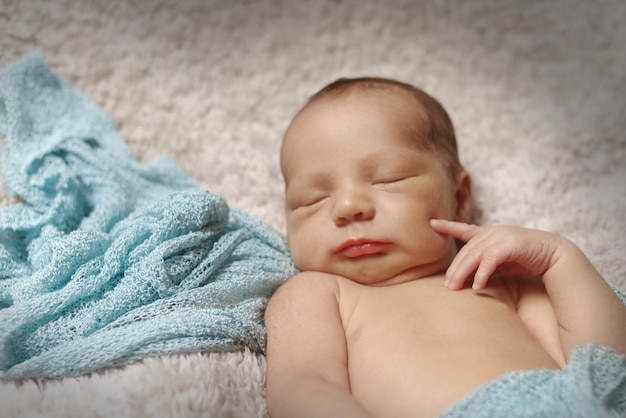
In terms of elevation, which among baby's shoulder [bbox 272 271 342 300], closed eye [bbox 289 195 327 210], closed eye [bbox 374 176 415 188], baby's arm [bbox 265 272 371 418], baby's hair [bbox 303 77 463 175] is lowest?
baby's arm [bbox 265 272 371 418]

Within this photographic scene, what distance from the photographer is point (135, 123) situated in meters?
1.54

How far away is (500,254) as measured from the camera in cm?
112

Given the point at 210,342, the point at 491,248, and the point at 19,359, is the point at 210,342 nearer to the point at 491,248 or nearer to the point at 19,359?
the point at 19,359

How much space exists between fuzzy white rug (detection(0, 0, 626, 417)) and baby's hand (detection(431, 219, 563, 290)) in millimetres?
353

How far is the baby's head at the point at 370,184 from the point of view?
3.85 feet

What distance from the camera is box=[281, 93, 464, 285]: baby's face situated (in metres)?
1.17

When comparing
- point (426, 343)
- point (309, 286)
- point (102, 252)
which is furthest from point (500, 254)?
point (102, 252)

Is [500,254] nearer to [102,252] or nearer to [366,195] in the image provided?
[366,195]

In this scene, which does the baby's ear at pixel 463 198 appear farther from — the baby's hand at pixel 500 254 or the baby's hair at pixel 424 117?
the baby's hand at pixel 500 254

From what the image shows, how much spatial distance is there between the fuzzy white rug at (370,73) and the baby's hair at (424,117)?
232mm

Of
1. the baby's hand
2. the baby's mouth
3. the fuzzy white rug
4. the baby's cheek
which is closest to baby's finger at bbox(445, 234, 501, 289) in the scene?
the baby's hand

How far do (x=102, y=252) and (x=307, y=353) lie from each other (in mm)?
417

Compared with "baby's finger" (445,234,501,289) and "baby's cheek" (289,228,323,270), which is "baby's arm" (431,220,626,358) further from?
"baby's cheek" (289,228,323,270)

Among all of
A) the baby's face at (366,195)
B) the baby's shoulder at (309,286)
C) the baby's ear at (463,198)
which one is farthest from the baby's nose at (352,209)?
the baby's ear at (463,198)
